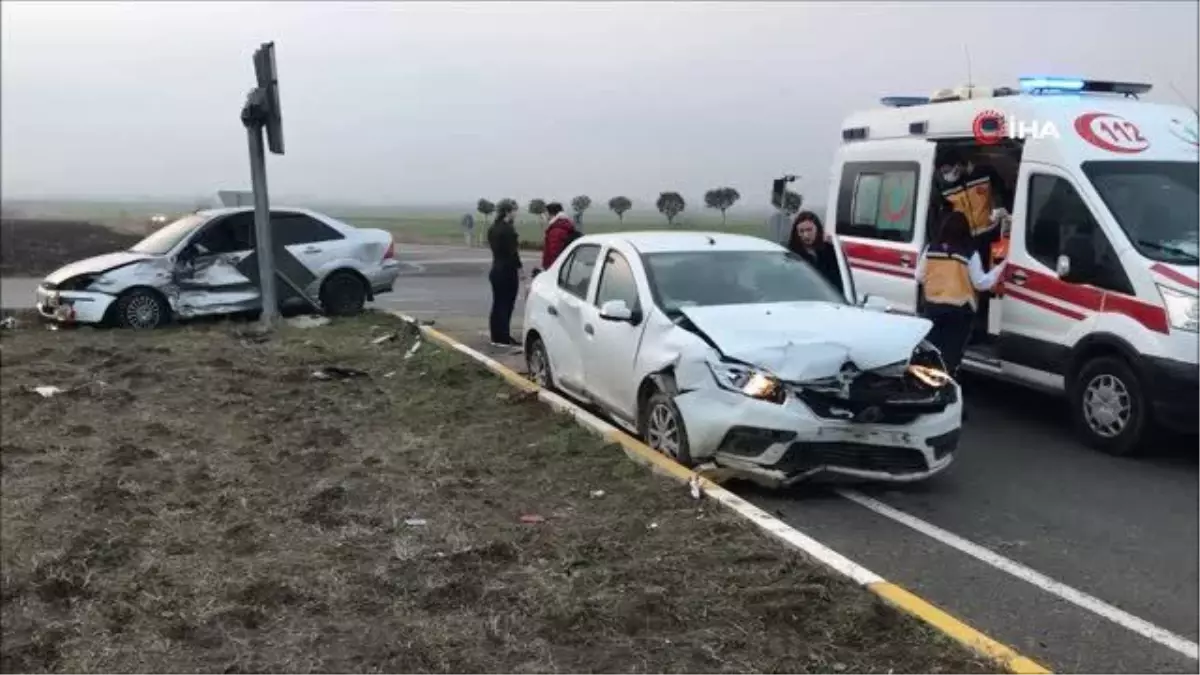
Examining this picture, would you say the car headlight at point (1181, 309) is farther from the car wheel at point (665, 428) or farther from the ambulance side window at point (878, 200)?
the car wheel at point (665, 428)

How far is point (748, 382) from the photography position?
597 cm

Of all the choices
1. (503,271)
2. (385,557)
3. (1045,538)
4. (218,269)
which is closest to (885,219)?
(503,271)

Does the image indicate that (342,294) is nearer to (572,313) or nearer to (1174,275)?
(572,313)

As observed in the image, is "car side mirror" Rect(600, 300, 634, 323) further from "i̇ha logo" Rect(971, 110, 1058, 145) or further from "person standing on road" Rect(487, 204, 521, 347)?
"person standing on road" Rect(487, 204, 521, 347)

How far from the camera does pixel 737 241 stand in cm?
798

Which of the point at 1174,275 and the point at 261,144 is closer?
the point at 1174,275

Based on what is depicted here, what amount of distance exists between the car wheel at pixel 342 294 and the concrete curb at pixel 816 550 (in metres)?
6.77

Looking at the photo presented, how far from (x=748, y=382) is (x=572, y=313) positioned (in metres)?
2.49

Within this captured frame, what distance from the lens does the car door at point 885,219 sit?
926cm

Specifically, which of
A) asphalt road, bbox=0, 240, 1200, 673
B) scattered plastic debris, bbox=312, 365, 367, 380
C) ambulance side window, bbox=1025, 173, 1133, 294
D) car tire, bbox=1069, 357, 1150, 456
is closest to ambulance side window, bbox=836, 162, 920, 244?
ambulance side window, bbox=1025, 173, 1133, 294

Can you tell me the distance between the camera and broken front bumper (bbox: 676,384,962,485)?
584 cm

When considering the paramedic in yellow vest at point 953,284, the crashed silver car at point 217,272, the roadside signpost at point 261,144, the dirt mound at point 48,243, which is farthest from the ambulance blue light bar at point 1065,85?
the dirt mound at point 48,243

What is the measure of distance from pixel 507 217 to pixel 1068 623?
8390 mm

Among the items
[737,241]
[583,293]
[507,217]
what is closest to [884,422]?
[737,241]
